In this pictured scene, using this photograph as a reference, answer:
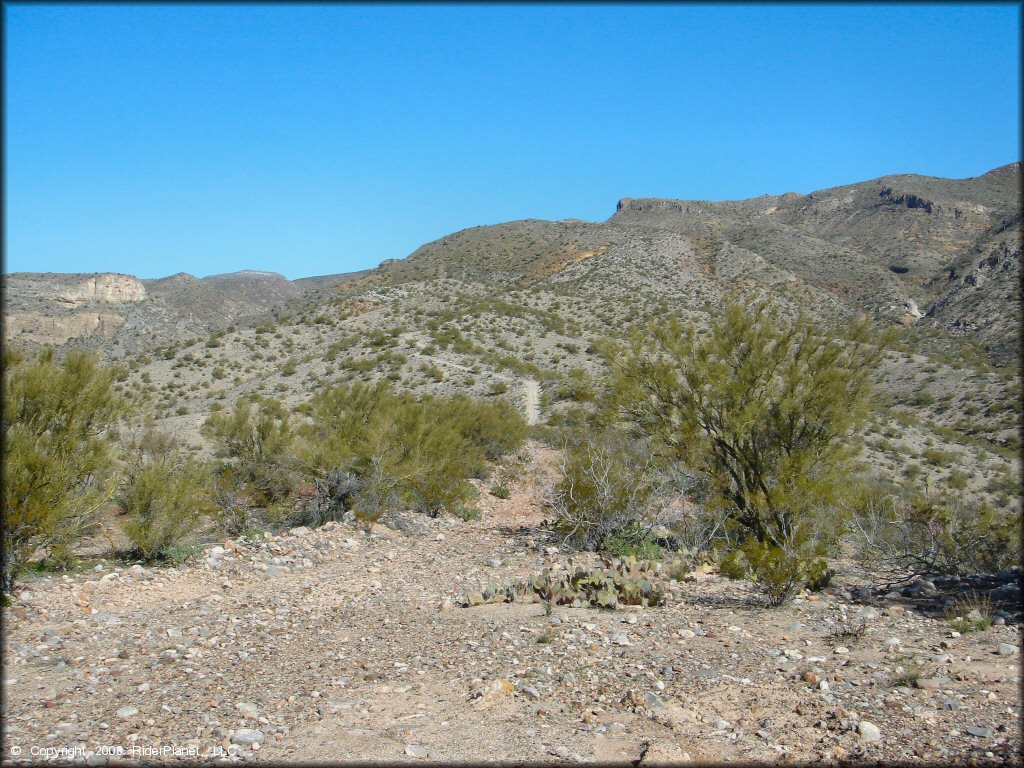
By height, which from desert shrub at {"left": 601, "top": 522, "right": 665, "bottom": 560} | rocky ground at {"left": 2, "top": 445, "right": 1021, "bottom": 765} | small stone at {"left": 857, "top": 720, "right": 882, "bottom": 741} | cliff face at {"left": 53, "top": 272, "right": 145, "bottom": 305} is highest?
cliff face at {"left": 53, "top": 272, "right": 145, "bottom": 305}

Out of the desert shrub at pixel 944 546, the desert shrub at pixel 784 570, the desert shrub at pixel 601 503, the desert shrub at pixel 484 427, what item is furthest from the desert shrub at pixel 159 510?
the desert shrub at pixel 944 546

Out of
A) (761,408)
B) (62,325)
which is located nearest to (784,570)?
(761,408)

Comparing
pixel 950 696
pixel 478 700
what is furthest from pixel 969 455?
pixel 478 700

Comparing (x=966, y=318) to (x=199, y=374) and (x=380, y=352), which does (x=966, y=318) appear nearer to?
(x=380, y=352)

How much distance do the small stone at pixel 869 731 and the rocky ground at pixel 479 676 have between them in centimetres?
2

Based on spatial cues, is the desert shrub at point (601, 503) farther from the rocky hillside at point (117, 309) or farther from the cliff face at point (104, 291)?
the cliff face at point (104, 291)

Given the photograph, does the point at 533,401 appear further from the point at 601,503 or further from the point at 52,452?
the point at 52,452

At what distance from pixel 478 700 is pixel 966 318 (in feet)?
172

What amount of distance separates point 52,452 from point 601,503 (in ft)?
25.5

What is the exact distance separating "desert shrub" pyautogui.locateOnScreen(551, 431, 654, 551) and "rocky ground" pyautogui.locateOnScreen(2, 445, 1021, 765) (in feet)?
7.34

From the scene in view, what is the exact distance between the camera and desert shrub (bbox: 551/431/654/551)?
443 inches

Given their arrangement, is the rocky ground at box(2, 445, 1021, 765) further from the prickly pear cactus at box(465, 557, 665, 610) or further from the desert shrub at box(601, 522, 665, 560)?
the desert shrub at box(601, 522, 665, 560)

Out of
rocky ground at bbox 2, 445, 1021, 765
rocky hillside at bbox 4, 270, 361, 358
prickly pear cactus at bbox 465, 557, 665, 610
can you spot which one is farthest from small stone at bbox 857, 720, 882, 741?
rocky hillside at bbox 4, 270, 361, 358

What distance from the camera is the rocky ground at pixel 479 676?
15.3 feet
